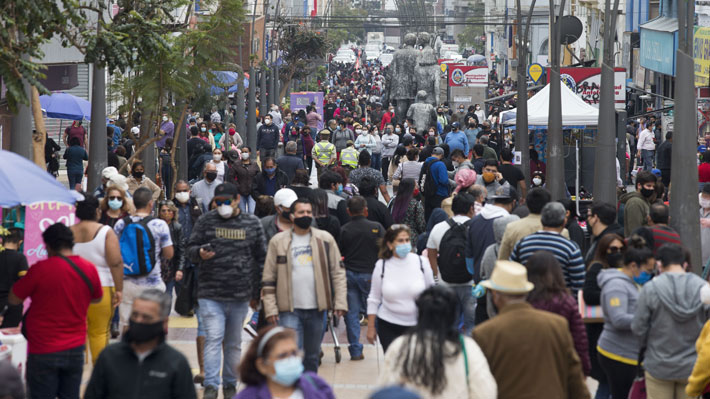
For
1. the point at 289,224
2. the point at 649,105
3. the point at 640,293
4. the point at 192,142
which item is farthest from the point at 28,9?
the point at 649,105

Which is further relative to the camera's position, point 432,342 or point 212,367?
point 212,367

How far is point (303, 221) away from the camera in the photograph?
8.59 meters

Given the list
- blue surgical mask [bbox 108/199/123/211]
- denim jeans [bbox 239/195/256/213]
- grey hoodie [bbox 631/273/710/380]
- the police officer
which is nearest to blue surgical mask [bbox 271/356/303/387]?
grey hoodie [bbox 631/273/710/380]

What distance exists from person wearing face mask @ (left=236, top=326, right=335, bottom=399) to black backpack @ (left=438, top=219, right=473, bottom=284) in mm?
4881

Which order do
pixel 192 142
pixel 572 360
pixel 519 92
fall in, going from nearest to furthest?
pixel 572 360 < pixel 192 142 < pixel 519 92

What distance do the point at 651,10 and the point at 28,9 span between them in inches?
1541

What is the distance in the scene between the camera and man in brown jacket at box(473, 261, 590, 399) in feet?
19.1

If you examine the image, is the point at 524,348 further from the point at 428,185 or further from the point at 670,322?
the point at 428,185

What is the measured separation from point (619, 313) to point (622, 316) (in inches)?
1.2

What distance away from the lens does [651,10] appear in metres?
46.1

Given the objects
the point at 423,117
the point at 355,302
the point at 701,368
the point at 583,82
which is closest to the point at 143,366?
the point at 701,368

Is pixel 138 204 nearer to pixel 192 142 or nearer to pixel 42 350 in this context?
pixel 42 350

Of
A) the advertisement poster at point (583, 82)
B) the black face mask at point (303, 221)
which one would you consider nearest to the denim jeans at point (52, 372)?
the black face mask at point (303, 221)

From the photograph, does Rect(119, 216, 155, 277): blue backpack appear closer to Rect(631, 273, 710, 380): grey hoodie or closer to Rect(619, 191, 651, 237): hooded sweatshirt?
Rect(631, 273, 710, 380): grey hoodie
